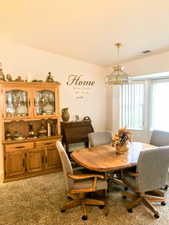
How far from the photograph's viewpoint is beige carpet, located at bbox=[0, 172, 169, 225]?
238 centimetres

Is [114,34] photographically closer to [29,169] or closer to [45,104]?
[45,104]

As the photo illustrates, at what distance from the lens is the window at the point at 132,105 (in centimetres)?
482

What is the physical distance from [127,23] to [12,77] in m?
2.63

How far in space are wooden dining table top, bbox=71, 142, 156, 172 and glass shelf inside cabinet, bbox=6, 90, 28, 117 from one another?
1.66 m

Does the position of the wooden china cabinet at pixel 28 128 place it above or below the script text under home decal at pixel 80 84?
below

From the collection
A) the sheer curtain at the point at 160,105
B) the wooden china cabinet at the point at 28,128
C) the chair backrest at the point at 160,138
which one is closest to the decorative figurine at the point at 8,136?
the wooden china cabinet at the point at 28,128

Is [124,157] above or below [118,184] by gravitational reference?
above

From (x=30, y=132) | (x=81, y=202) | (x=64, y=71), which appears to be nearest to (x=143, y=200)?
(x=81, y=202)

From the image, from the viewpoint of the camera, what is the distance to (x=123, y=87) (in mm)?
5098

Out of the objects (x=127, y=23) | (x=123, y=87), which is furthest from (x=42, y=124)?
(x=127, y=23)

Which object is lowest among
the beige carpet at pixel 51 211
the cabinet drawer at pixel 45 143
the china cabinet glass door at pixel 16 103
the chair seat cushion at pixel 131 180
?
the beige carpet at pixel 51 211

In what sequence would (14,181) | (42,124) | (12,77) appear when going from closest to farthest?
(14,181)
(12,77)
(42,124)

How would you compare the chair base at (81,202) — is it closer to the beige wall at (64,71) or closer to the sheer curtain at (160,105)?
the beige wall at (64,71)

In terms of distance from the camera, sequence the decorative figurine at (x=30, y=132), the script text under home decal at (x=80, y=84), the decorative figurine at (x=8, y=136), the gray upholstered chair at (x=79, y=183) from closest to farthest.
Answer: the gray upholstered chair at (x=79, y=183)
the decorative figurine at (x=8, y=136)
the decorative figurine at (x=30, y=132)
the script text under home decal at (x=80, y=84)
